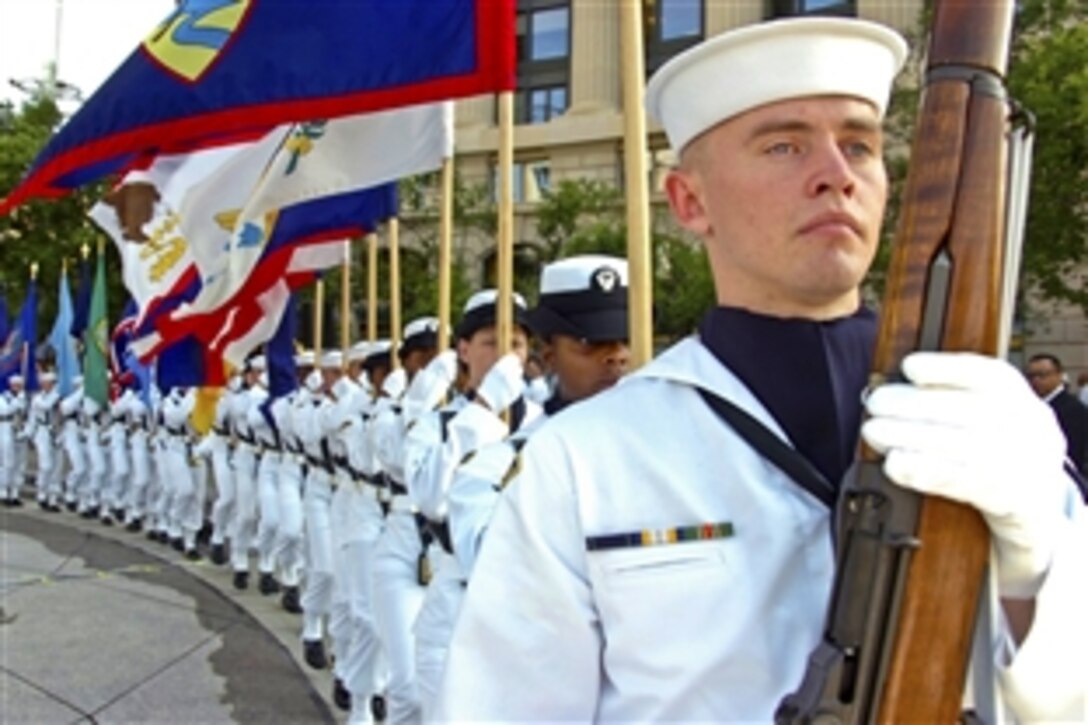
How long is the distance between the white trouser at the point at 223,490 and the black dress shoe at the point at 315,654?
11.3 feet

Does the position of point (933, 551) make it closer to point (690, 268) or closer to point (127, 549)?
point (127, 549)

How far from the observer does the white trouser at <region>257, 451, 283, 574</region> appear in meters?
Answer: 8.96

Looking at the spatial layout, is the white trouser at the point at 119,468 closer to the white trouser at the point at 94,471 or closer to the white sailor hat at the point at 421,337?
the white trouser at the point at 94,471

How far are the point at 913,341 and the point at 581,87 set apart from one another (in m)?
27.1

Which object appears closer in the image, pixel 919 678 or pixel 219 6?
pixel 919 678

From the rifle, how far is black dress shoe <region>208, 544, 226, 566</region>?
994 cm

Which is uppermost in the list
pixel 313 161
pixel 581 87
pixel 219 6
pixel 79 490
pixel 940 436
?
pixel 581 87

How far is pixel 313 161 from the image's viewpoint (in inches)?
238

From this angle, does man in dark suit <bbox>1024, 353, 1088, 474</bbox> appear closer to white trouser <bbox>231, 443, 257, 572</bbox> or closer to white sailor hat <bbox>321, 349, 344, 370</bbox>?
white sailor hat <bbox>321, 349, 344, 370</bbox>

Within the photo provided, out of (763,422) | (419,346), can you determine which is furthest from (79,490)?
(763,422)

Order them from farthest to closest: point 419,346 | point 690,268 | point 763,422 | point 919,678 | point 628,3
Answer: point 690,268
point 419,346
point 628,3
point 763,422
point 919,678

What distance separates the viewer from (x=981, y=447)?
1237mm

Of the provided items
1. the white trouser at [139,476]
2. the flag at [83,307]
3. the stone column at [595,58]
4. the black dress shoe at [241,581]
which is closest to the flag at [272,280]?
the black dress shoe at [241,581]

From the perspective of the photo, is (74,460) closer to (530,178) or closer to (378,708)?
(378,708)
